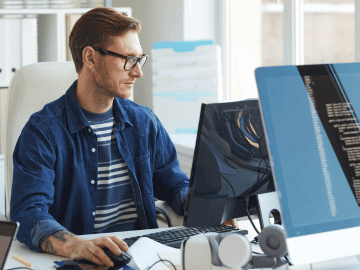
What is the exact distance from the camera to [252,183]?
1.15m

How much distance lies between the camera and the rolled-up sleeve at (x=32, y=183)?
1.22m

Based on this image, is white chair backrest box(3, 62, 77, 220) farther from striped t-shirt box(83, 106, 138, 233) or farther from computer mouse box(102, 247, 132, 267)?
computer mouse box(102, 247, 132, 267)

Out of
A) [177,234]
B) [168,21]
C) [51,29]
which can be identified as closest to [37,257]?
[177,234]

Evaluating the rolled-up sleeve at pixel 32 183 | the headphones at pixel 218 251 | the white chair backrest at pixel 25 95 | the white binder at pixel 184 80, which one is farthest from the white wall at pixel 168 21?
the headphones at pixel 218 251

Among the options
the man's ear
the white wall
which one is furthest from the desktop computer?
the white wall

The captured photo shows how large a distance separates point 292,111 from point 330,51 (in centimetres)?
158

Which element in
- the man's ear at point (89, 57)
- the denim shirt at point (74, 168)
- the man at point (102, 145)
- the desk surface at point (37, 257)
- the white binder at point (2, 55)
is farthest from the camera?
the white binder at point (2, 55)

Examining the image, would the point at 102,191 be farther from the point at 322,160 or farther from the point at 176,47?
the point at 176,47

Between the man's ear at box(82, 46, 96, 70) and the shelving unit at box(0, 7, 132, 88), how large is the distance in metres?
1.27

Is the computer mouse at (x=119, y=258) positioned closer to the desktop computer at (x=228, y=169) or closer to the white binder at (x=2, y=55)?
the desktop computer at (x=228, y=169)

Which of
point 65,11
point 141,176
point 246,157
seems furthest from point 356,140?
point 65,11

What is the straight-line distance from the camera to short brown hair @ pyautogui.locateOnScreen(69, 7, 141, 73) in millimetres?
1533

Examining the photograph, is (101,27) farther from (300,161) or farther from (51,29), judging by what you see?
(51,29)

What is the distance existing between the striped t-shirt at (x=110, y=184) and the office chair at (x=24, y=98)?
0.39ft
